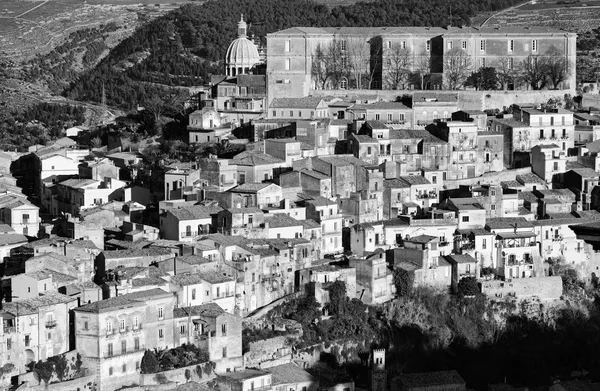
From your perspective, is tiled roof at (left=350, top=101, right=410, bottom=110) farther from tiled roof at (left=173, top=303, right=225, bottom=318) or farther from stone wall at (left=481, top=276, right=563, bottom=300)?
tiled roof at (left=173, top=303, right=225, bottom=318)

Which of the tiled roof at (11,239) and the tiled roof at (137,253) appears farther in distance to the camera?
the tiled roof at (11,239)

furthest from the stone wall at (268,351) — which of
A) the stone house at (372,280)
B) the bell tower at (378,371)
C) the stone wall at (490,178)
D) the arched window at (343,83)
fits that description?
the arched window at (343,83)

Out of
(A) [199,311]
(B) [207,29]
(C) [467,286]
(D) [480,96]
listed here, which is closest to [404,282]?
(C) [467,286]

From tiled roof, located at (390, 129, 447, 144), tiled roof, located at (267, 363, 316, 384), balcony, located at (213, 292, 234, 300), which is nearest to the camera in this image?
tiled roof, located at (267, 363, 316, 384)

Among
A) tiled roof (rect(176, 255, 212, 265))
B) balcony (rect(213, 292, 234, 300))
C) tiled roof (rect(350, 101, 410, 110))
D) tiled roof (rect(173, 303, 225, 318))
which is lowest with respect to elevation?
tiled roof (rect(173, 303, 225, 318))

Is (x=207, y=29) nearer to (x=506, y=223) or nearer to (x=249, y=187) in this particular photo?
(x=249, y=187)

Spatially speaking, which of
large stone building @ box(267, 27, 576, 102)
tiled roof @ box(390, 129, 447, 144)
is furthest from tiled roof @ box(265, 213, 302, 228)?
large stone building @ box(267, 27, 576, 102)

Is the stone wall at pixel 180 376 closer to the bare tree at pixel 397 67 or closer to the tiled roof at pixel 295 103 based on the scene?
the tiled roof at pixel 295 103

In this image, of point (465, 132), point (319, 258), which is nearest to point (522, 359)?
point (319, 258)
